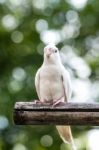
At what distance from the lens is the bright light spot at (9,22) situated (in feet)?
45.5

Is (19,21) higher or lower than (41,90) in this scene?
higher

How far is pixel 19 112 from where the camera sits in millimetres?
4078

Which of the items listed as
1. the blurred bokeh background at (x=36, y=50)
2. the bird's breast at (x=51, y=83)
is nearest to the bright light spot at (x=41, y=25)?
the blurred bokeh background at (x=36, y=50)

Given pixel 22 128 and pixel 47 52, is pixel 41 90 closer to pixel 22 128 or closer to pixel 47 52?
pixel 47 52

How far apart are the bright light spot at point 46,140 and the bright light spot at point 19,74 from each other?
1165mm

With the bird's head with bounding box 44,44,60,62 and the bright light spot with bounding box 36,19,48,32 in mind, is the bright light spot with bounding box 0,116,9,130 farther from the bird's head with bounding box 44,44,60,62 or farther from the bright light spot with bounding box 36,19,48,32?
the bird's head with bounding box 44,44,60,62

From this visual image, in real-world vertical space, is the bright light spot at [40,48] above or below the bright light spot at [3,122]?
above

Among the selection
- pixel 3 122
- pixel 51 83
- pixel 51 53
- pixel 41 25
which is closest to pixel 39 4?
pixel 41 25

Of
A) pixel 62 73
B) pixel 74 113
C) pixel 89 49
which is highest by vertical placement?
pixel 89 49

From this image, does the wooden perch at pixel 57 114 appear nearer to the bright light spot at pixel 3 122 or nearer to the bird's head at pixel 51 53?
the bird's head at pixel 51 53

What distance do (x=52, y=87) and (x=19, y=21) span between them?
9.31 m

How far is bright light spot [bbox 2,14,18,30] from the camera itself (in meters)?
13.9

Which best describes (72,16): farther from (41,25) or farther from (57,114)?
(57,114)

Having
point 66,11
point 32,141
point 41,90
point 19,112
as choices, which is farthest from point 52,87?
point 66,11
